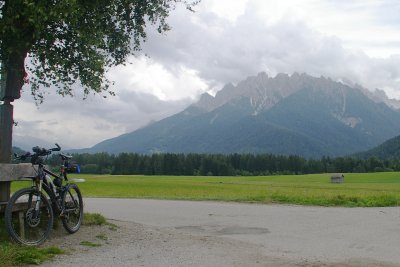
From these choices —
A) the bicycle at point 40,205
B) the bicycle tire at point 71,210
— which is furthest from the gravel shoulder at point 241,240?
the bicycle at point 40,205

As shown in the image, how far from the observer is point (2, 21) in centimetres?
912

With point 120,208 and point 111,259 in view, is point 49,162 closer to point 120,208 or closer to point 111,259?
point 111,259

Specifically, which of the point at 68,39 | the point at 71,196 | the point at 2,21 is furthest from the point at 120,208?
the point at 2,21

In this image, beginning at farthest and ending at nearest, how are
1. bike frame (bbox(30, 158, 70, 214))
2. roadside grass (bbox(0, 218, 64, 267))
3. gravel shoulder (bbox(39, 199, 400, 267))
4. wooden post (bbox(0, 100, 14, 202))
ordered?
wooden post (bbox(0, 100, 14, 202)) < bike frame (bbox(30, 158, 70, 214)) < gravel shoulder (bbox(39, 199, 400, 267)) < roadside grass (bbox(0, 218, 64, 267))

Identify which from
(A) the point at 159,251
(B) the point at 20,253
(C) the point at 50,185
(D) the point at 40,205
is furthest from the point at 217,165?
(B) the point at 20,253

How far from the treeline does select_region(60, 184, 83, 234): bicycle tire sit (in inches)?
5421

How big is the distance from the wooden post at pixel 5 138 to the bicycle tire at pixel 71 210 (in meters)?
1.15

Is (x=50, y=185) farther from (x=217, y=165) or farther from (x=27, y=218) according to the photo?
(x=217, y=165)

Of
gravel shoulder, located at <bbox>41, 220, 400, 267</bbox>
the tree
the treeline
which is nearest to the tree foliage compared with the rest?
the tree

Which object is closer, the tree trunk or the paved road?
the paved road

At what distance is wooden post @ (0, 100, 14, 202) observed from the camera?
9.81 metres

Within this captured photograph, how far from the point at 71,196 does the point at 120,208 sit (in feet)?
25.8

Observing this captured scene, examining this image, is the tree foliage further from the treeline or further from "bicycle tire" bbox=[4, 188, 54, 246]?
the treeline

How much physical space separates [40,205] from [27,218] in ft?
1.29
